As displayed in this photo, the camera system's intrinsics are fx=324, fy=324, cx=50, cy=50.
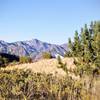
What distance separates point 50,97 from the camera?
879 cm

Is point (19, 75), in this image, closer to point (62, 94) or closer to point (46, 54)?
point (62, 94)

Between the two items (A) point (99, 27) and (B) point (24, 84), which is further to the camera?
(A) point (99, 27)

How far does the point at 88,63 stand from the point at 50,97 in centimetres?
664

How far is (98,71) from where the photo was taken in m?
14.6

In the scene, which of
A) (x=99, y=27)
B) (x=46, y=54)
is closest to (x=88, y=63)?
(x=99, y=27)

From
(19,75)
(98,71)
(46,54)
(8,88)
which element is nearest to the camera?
(8,88)

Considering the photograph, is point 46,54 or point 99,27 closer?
point 99,27

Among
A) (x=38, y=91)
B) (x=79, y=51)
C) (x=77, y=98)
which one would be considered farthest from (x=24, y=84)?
(x=79, y=51)

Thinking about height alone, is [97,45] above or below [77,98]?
above

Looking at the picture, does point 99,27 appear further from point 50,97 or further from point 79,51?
point 50,97

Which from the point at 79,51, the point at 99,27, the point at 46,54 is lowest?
the point at 46,54

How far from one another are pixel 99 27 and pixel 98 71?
2522 mm

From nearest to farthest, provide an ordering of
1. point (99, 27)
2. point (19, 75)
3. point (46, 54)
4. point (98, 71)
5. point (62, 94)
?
point (62, 94) → point (19, 75) → point (98, 71) → point (99, 27) → point (46, 54)

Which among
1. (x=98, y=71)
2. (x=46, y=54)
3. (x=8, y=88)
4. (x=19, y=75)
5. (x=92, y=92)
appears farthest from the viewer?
(x=46, y=54)
